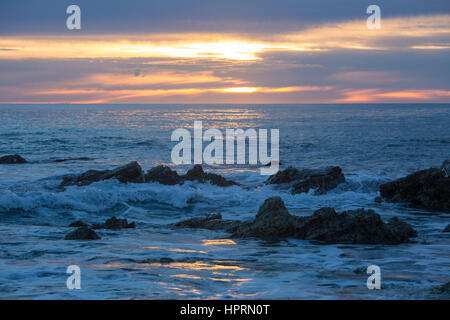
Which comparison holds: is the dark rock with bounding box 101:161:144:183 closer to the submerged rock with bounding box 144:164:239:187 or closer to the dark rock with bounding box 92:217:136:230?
the submerged rock with bounding box 144:164:239:187

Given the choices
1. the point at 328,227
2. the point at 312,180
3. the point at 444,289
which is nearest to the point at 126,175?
the point at 312,180

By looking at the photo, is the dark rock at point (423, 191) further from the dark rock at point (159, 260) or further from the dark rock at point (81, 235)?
the dark rock at point (81, 235)

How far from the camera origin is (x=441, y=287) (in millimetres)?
7023

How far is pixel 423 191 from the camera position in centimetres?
1625

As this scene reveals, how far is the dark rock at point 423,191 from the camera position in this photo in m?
15.7

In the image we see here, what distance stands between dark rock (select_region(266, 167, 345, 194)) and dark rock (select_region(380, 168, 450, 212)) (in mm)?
2595

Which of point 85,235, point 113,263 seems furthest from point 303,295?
point 85,235

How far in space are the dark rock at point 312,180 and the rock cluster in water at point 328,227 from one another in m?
7.86

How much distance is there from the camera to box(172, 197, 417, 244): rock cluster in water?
34.8 ft

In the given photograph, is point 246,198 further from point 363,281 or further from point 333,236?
point 363,281

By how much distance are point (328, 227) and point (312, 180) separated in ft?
29.2

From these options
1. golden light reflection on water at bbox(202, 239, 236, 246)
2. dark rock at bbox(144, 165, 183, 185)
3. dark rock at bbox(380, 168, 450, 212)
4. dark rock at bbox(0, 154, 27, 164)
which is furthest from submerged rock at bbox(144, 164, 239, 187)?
dark rock at bbox(0, 154, 27, 164)

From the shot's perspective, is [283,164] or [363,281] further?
[283,164]

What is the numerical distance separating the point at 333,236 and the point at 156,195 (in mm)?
8674
